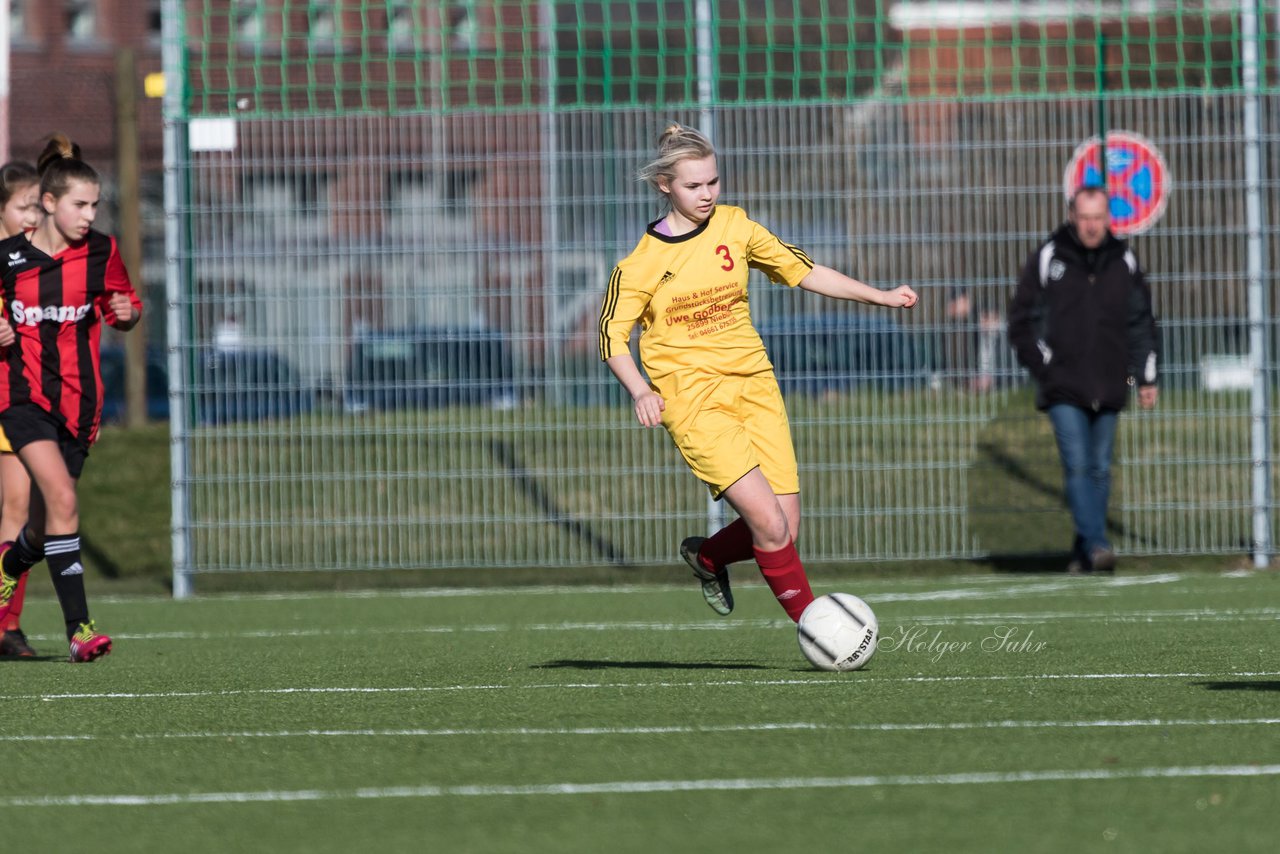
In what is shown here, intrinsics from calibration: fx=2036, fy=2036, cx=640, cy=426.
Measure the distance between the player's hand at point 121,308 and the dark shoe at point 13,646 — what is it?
4.42 ft

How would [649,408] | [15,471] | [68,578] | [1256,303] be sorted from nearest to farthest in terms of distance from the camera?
[649,408] < [68,578] < [15,471] < [1256,303]

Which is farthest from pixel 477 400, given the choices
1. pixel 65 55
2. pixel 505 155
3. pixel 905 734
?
pixel 65 55

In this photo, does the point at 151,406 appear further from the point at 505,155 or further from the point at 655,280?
the point at 655,280

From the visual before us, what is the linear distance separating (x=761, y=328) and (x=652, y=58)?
2.10m

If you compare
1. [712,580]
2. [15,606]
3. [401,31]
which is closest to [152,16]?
[401,31]

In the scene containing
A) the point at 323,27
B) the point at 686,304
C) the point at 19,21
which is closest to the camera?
the point at 686,304

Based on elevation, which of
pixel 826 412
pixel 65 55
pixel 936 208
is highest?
pixel 65 55

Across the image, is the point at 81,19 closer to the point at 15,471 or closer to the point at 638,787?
the point at 15,471

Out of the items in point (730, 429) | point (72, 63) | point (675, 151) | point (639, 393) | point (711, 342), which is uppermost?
point (72, 63)

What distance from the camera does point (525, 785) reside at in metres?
4.68

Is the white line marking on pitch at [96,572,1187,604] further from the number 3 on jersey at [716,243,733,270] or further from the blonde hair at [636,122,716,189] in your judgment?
the blonde hair at [636,122,716,189]

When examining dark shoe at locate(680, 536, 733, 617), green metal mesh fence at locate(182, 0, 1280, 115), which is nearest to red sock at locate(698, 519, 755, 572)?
dark shoe at locate(680, 536, 733, 617)

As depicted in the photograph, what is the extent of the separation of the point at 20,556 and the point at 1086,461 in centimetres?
594

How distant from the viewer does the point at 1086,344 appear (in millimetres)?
11398
